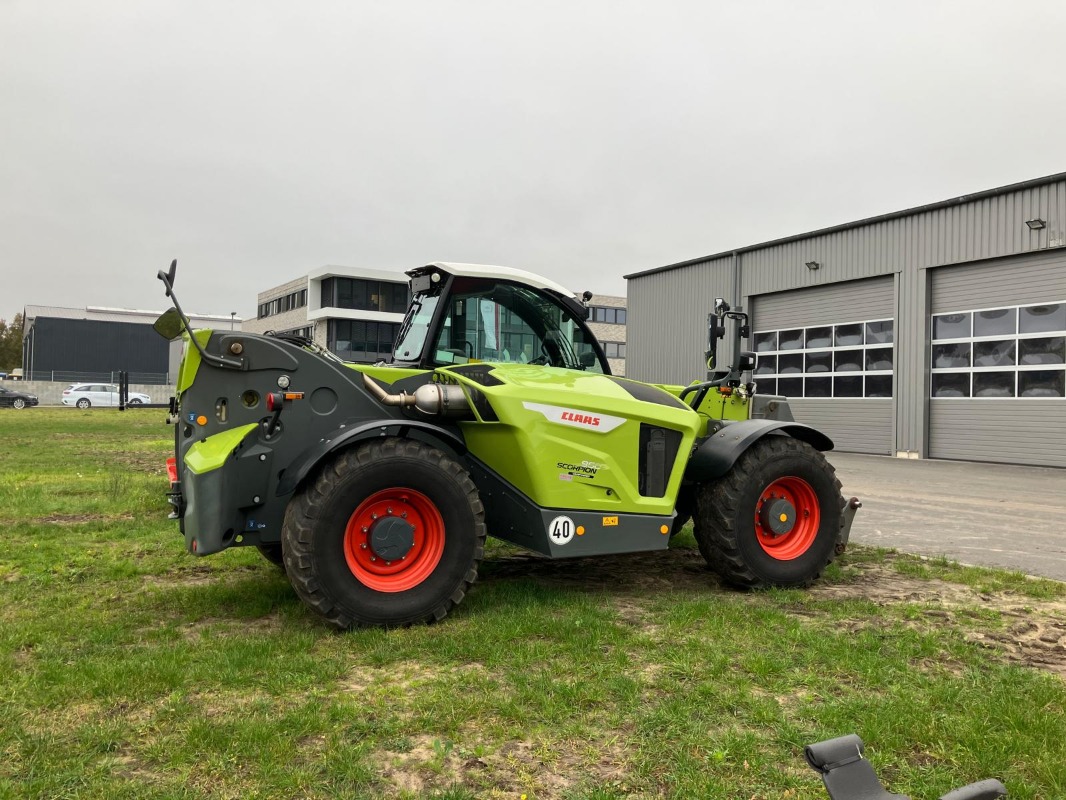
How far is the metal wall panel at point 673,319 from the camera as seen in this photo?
24.0 metres

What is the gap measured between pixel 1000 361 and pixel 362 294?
44.6m

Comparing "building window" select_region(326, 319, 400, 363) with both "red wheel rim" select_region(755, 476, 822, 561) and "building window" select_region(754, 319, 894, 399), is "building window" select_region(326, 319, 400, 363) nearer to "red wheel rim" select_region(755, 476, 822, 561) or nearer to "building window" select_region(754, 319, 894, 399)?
"building window" select_region(754, 319, 894, 399)

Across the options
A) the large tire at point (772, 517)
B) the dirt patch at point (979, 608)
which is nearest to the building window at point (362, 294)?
the large tire at point (772, 517)

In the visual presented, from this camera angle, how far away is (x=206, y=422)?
4.64 m

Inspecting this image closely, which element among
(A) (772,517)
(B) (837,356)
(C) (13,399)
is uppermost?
(B) (837,356)

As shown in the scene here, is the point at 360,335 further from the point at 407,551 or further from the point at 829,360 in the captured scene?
the point at 407,551

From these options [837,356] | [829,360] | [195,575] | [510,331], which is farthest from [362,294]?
[510,331]

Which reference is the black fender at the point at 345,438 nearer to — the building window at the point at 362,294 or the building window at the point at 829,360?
the building window at the point at 829,360

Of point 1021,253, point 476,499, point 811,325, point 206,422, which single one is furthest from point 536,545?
point 811,325

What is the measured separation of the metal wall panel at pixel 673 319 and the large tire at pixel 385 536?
64.2ft

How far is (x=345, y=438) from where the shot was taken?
14.8 feet

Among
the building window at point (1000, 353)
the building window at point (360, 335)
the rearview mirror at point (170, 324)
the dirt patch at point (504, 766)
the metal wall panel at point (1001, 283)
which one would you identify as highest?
the building window at point (360, 335)

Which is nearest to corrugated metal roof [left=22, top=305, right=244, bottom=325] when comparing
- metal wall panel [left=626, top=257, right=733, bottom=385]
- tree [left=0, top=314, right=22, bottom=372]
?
tree [left=0, top=314, right=22, bottom=372]

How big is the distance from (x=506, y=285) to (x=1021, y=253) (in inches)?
583
